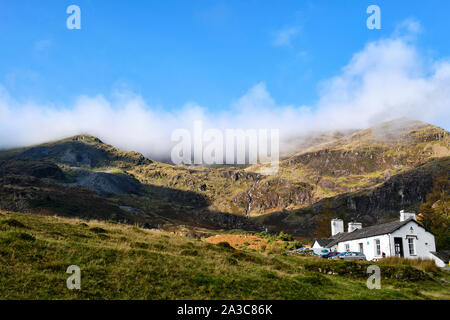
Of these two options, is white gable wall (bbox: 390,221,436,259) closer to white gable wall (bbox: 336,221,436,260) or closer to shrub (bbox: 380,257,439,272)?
white gable wall (bbox: 336,221,436,260)

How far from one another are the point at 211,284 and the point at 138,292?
3.81m

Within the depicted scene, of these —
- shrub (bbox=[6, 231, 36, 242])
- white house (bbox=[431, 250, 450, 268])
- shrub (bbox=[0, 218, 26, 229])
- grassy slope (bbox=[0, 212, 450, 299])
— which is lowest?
white house (bbox=[431, 250, 450, 268])

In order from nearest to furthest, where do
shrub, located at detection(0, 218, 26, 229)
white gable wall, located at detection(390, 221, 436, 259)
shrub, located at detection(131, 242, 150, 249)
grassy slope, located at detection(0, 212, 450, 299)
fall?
grassy slope, located at detection(0, 212, 450, 299) → shrub, located at detection(0, 218, 26, 229) → shrub, located at detection(131, 242, 150, 249) → white gable wall, located at detection(390, 221, 436, 259)

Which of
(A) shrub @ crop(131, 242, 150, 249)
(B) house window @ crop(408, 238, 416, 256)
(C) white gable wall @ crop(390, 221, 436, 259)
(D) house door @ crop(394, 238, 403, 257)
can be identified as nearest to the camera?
(A) shrub @ crop(131, 242, 150, 249)

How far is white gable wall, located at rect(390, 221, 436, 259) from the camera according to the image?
1783 inches

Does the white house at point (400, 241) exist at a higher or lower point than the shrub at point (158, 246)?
lower

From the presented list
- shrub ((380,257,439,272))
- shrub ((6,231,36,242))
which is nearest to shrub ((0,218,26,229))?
shrub ((6,231,36,242))

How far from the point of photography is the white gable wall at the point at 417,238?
45.3 meters

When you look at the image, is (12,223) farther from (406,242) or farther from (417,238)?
(417,238)

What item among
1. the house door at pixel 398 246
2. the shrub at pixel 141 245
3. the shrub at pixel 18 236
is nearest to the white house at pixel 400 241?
the house door at pixel 398 246

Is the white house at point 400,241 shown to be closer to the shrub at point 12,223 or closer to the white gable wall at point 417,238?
the white gable wall at point 417,238

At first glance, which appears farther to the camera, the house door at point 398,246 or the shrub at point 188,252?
the house door at point 398,246

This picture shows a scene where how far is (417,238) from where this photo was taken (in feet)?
151
